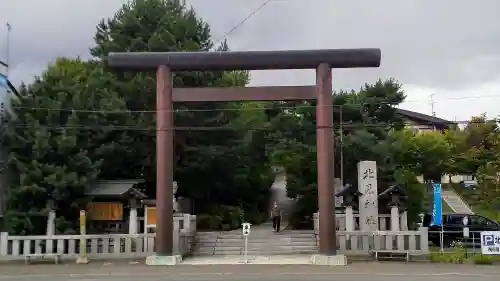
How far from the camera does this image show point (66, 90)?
28.3 metres

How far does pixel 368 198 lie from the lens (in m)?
27.6

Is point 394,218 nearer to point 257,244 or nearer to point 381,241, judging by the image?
point 381,241

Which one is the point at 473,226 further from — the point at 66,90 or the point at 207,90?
the point at 66,90

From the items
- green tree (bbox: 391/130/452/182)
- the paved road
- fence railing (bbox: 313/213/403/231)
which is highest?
green tree (bbox: 391/130/452/182)

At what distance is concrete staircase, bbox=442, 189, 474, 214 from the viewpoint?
4609cm

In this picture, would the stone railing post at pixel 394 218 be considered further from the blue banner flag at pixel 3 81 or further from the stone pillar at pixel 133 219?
the blue banner flag at pixel 3 81

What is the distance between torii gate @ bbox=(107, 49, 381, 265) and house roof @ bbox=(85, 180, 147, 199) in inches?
157

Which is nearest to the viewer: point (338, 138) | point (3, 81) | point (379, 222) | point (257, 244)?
point (257, 244)

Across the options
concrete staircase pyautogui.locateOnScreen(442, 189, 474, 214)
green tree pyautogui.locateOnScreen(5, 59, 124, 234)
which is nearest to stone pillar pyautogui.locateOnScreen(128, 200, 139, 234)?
green tree pyautogui.locateOnScreen(5, 59, 124, 234)

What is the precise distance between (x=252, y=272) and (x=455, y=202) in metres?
34.9

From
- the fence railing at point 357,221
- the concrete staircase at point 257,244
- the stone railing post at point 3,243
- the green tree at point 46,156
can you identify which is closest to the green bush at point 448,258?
the fence railing at point 357,221

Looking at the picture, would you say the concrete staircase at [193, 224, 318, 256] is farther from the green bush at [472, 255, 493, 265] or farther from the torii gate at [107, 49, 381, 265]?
the green bush at [472, 255, 493, 265]

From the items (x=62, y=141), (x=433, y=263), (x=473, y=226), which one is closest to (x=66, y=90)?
(x=62, y=141)

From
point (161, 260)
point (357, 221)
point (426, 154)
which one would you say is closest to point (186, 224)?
point (161, 260)
